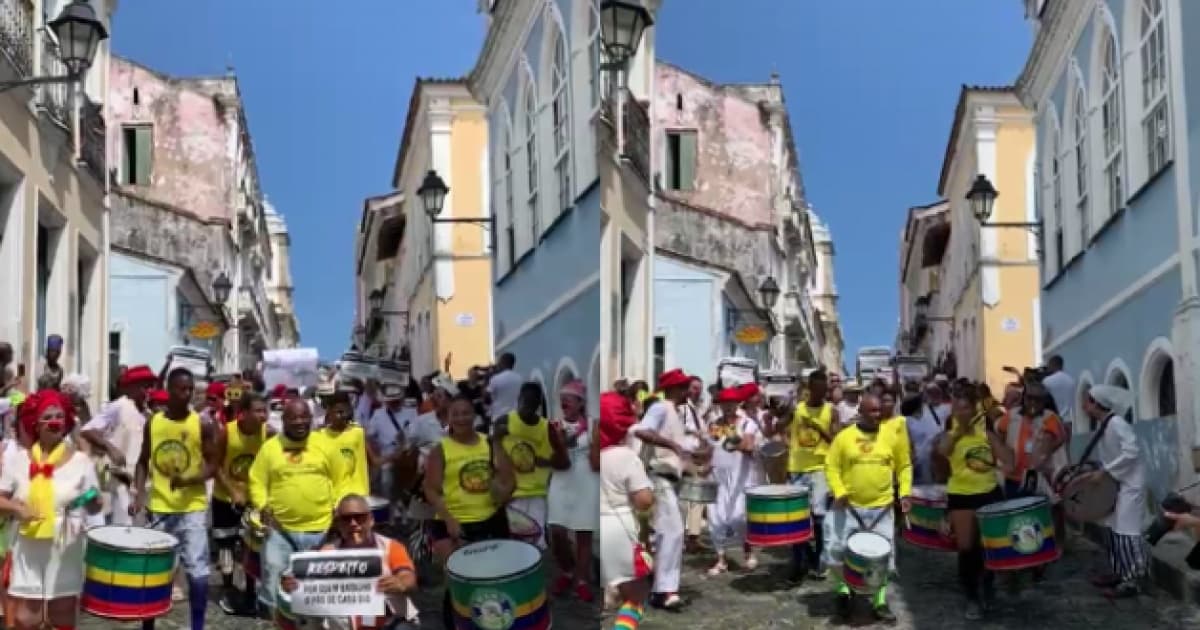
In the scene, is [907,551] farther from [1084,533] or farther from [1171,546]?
[1171,546]

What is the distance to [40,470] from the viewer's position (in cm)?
340

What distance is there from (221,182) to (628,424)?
876 mm

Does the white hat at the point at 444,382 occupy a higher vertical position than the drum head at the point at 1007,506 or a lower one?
higher

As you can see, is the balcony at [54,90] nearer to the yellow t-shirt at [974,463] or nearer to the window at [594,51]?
the window at [594,51]

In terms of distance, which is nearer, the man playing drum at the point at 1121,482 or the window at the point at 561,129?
the window at the point at 561,129

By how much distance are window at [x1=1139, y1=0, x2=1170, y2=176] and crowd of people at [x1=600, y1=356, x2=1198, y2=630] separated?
0.66m

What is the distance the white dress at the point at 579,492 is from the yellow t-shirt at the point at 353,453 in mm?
364

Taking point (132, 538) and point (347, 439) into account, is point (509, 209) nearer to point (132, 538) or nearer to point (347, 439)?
point (347, 439)

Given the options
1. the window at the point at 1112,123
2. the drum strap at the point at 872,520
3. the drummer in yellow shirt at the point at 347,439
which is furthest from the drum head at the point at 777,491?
the drummer in yellow shirt at the point at 347,439

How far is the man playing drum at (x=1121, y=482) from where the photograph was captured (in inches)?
156

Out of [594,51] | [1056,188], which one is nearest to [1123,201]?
[1056,188]

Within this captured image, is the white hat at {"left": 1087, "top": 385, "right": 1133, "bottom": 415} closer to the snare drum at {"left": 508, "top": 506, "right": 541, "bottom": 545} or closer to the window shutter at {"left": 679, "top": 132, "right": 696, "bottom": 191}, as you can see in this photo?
the window shutter at {"left": 679, "top": 132, "right": 696, "bottom": 191}

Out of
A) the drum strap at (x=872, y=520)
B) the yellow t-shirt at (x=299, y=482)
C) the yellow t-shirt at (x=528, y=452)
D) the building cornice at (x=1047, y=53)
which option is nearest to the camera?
the yellow t-shirt at (x=528, y=452)

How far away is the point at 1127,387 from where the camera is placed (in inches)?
155
